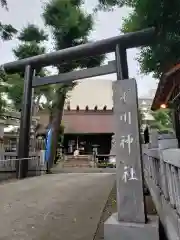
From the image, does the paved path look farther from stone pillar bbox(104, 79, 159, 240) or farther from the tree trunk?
the tree trunk

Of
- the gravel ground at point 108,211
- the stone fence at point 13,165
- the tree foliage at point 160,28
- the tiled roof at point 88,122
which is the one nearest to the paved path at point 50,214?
the gravel ground at point 108,211

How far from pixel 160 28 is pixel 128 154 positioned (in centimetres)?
592

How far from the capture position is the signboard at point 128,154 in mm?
3094

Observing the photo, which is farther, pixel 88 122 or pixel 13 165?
pixel 88 122

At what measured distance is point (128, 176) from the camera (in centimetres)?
320

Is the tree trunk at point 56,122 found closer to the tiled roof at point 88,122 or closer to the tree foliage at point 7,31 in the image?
the tiled roof at point 88,122

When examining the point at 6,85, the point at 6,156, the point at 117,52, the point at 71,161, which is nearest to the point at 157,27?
the point at 117,52

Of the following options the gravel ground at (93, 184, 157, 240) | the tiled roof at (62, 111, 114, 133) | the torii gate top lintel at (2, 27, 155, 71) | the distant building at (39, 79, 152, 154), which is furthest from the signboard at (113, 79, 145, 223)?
the tiled roof at (62, 111, 114, 133)

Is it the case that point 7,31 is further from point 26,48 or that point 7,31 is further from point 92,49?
point 26,48

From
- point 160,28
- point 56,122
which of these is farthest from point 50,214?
point 56,122

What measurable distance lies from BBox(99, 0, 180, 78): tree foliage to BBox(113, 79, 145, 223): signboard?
3376 mm

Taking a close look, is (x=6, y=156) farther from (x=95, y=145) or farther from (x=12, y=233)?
(x=95, y=145)

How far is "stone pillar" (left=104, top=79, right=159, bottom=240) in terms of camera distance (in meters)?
2.98

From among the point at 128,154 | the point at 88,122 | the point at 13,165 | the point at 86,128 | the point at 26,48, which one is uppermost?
the point at 26,48
